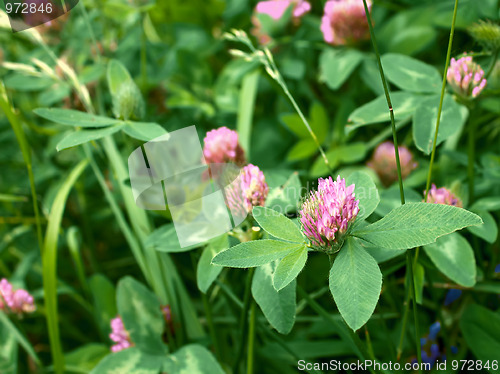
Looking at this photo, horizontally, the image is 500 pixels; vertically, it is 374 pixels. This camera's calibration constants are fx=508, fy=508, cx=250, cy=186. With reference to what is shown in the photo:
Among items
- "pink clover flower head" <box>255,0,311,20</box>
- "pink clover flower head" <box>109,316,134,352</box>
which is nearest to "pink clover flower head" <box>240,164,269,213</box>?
"pink clover flower head" <box>109,316,134,352</box>

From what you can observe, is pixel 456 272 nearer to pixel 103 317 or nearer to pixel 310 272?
pixel 310 272

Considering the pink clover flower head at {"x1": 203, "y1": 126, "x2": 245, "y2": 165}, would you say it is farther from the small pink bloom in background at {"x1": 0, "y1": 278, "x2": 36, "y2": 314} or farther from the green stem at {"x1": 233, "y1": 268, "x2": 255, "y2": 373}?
the small pink bloom in background at {"x1": 0, "y1": 278, "x2": 36, "y2": 314}

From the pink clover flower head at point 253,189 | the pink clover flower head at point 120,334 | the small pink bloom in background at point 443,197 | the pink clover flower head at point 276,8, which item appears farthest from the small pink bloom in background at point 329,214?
the pink clover flower head at point 276,8

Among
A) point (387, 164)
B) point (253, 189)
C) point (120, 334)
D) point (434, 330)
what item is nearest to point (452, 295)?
point (434, 330)

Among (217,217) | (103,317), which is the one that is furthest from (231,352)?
(217,217)

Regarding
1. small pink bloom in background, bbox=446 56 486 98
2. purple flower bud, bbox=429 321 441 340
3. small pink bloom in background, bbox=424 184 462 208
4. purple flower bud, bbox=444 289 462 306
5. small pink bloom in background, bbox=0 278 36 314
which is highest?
small pink bloom in background, bbox=446 56 486 98

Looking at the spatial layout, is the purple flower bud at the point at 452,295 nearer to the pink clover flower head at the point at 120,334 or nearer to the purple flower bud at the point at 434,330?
the purple flower bud at the point at 434,330
